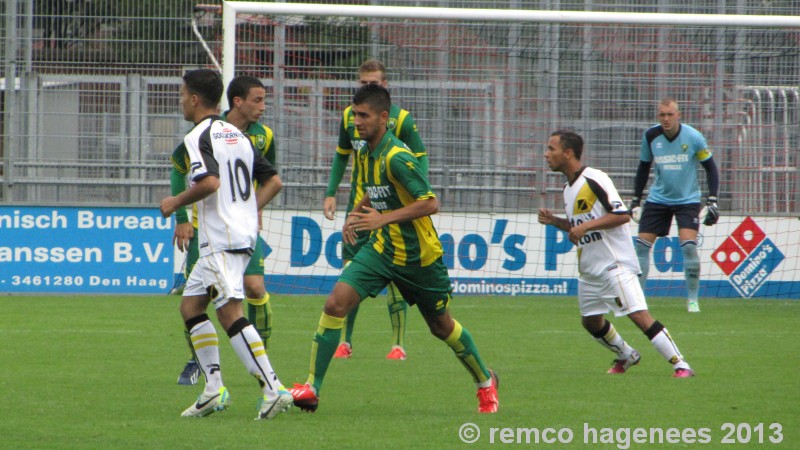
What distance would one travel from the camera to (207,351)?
6238 millimetres

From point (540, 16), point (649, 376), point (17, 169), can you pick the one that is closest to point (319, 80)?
point (540, 16)

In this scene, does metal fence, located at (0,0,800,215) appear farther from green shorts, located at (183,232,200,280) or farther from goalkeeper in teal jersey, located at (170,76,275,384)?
green shorts, located at (183,232,200,280)

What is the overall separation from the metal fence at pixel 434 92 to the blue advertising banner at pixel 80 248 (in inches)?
11.1

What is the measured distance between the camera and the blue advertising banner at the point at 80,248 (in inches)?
541

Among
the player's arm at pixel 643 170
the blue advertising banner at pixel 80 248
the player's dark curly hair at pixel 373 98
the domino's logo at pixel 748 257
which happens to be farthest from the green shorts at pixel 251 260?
the domino's logo at pixel 748 257

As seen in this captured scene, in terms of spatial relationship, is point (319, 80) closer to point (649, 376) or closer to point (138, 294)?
point (138, 294)

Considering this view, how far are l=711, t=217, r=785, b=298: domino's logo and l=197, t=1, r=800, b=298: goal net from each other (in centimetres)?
1

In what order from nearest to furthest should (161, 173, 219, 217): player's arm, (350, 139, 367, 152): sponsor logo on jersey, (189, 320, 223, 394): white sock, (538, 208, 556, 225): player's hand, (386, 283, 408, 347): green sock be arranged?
(161, 173, 219, 217): player's arm < (189, 320, 223, 394): white sock < (538, 208, 556, 225): player's hand < (350, 139, 367, 152): sponsor logo on jersey < (386, 283, 408, 347): green sock

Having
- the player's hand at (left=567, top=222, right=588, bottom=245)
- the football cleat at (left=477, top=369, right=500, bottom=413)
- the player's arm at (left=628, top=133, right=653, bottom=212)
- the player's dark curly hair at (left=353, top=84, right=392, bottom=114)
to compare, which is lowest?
the football cleat at (left=477, top=369, right=500, bottom=413)

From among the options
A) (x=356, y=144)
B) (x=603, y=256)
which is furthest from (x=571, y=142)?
(x=356, y=144)

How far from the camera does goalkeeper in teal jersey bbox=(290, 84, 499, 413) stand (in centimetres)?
629

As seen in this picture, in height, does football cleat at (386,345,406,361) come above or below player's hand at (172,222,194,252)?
below

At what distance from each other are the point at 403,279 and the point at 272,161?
1.98 m

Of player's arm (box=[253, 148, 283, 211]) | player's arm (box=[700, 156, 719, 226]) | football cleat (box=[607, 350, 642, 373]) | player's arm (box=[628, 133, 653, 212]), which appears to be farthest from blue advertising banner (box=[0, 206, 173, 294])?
player's arm (box=[253, 148, 283, 211])
